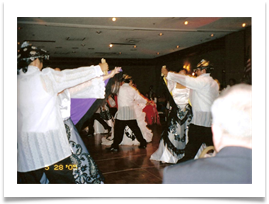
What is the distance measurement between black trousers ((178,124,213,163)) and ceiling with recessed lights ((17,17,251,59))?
330 cm

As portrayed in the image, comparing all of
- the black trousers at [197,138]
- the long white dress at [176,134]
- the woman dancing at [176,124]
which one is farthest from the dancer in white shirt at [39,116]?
the long white dress at [176,134]

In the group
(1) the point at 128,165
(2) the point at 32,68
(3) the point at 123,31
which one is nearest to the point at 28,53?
(2) the point at 32,68

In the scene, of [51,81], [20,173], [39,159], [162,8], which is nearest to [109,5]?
[162,8]

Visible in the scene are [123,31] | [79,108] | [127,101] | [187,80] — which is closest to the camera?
[79,108]

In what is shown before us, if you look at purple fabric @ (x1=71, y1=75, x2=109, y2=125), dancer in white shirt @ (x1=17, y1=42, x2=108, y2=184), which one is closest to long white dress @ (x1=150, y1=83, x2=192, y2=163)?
purple fabric @ (x1=71, y1=75, x2=109, y2=125)

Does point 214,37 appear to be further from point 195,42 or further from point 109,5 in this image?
point 109,5

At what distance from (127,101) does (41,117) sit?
3.35 metres

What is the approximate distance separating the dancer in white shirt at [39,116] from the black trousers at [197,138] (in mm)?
1763

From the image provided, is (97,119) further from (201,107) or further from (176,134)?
(201,107)

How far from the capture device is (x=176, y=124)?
3.83 metres

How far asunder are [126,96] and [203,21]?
10.1 feet

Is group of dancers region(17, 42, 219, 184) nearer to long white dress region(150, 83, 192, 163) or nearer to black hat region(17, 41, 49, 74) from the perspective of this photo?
black hat region(17, 41, 49, 74)

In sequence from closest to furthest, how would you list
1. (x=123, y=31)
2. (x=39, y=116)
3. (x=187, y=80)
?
(x=39, y=116), (x=187, y=80), (x=123, y=31)

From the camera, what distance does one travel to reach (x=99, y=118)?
6.33 metres
